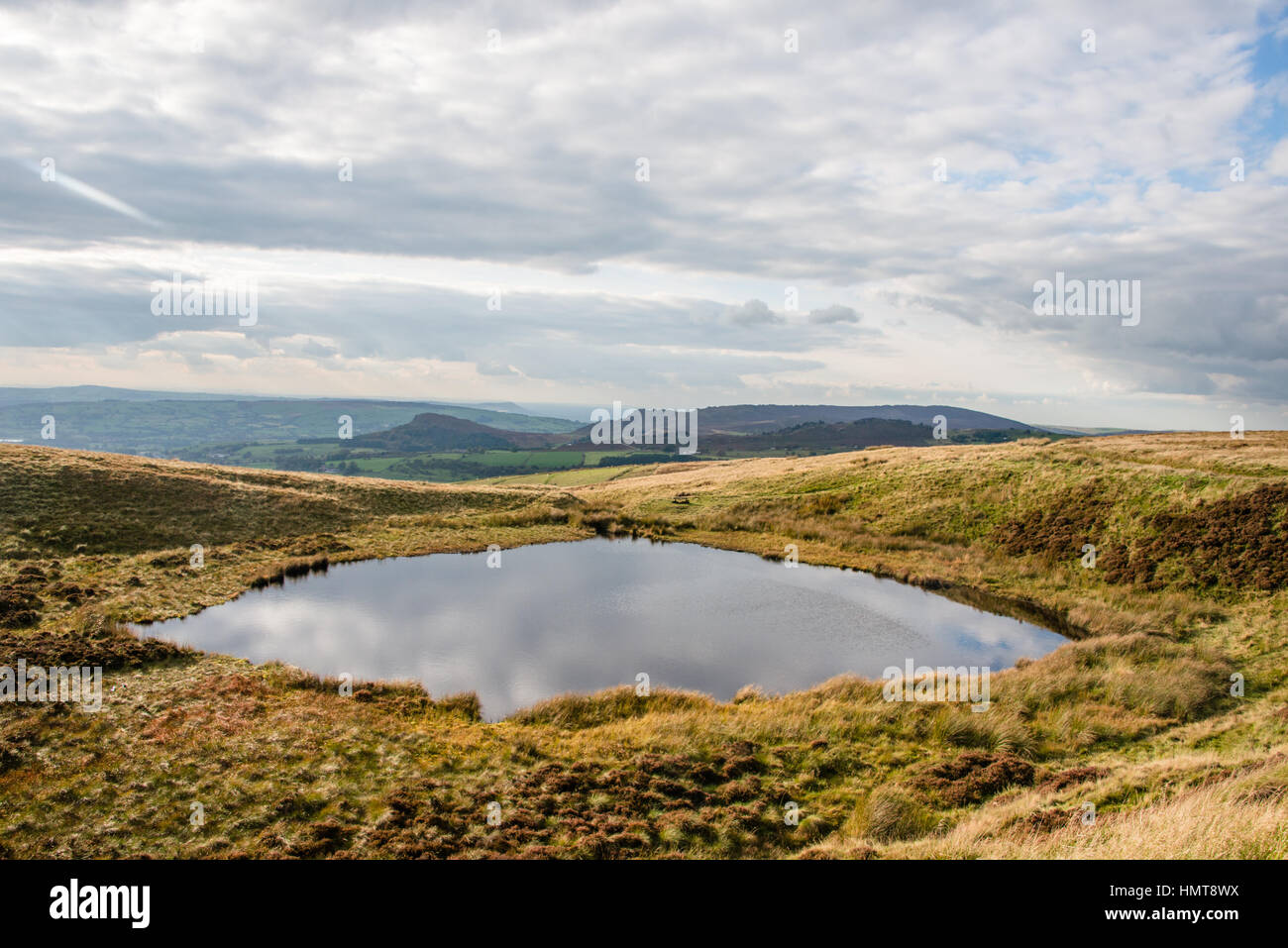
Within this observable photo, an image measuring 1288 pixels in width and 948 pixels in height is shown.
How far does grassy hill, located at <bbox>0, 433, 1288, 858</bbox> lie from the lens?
12.0 meters

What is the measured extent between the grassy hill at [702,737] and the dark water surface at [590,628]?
1731 mm

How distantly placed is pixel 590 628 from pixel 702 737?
1030 centimetres

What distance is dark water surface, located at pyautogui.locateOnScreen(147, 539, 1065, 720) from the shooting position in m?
21.8

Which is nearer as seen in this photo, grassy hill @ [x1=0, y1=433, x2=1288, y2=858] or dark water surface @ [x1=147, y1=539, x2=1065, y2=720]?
grassy hill @ [x1=0, y1=433, x2=1288, y2=858]

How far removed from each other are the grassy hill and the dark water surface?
1.73 metres

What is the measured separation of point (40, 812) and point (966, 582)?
37.3m

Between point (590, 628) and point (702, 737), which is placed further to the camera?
point (590, 628)

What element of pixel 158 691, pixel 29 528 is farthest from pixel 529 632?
pixel 29 528

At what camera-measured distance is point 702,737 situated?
55.1ft

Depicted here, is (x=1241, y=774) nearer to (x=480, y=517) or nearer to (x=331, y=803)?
(x=331, y=803)

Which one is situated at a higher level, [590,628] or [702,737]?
[590,628]

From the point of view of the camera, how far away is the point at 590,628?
26.3 m

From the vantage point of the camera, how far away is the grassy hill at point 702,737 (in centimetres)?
1199
